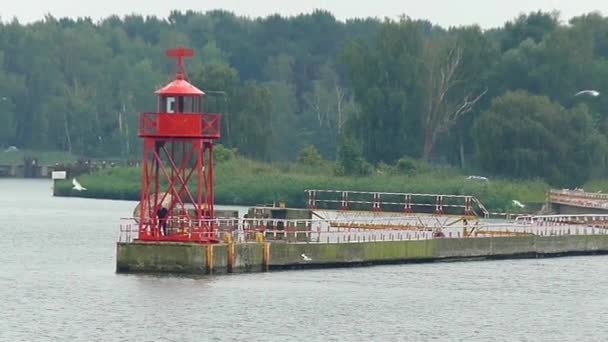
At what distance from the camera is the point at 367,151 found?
502ft

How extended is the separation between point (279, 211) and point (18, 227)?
24.5 metres

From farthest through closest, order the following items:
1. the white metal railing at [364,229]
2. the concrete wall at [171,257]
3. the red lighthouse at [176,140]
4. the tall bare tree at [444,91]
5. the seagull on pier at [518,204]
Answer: the tall bare tree at [444,91] < the seagull on pier at [518,204] < the white metal railing at [364,229] < the red lighthouse at [176,140] < the concrete wall at [171,257]

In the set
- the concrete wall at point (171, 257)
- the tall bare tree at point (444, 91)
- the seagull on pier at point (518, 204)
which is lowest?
the concrete wall at point (171, 257)

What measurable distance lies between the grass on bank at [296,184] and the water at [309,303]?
40.8 m

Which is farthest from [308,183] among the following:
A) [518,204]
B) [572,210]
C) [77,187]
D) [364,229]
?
[364,229]

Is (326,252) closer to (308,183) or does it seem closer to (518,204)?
(518,204)

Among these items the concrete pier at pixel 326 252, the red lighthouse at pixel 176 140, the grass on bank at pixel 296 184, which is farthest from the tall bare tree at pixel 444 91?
the red lighthouse at pixel 176 140

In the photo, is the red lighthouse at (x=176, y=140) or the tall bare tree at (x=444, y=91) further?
the tall bare tree at (x=444, y=91)

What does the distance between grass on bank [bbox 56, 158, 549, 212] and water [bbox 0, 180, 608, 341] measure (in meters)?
40.8

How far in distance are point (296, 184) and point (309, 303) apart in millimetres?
69220

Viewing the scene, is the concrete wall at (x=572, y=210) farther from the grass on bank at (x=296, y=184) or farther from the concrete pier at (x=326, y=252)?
the concrete pier at (x=326, y=252)

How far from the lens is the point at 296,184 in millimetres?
135875

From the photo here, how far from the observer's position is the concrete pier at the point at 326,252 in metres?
69.1

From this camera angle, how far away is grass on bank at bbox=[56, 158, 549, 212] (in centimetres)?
12725
